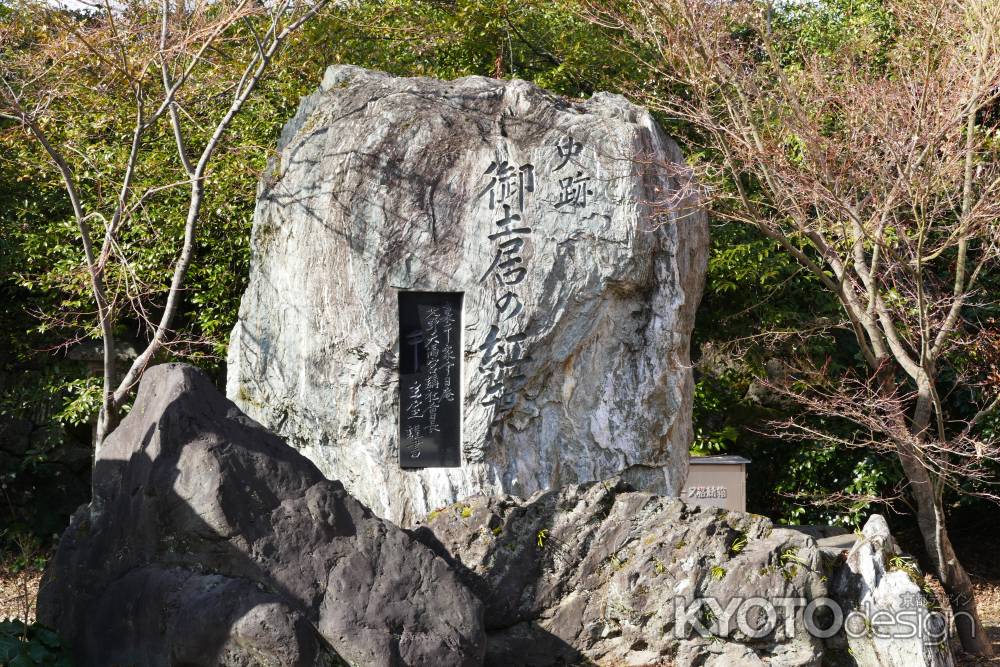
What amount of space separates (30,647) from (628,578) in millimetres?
2844

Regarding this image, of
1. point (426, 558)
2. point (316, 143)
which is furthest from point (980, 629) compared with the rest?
point (316, 143)

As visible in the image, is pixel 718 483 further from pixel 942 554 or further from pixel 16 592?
pixel 16 592

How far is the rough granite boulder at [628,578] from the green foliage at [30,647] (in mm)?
1758

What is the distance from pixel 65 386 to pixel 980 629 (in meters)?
7.91

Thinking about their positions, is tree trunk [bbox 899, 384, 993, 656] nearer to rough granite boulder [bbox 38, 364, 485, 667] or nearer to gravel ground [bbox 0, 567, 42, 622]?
rough granite boulder [bbox 38, 364, 485, 667]

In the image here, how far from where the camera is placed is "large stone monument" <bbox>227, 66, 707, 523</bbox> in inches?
257

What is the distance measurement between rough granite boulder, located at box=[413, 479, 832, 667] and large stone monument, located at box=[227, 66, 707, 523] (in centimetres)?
105

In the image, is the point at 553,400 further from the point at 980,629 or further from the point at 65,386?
the point at 65,386

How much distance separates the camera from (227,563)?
14.6 ft

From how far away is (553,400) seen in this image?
6.78m

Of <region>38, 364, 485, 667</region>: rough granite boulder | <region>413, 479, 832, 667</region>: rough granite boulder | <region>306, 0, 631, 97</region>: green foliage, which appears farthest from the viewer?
<region>306, 0, 631, 97</region>: green foliage

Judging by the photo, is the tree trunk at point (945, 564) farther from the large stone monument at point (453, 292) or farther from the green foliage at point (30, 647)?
the green foliage at point (30, 647)

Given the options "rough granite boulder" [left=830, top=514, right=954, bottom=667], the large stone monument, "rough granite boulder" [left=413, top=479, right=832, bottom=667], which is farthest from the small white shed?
"rough granite boulder" [left=413, top=479, right=832, bottom=667]

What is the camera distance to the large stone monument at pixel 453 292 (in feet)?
21.4
